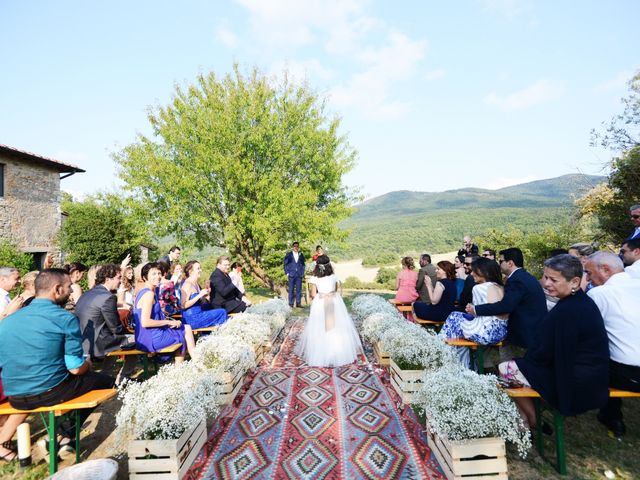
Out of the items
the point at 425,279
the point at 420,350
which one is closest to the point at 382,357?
the point at 420,350

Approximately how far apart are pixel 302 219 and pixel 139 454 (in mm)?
12169

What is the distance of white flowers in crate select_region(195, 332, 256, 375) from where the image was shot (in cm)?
503

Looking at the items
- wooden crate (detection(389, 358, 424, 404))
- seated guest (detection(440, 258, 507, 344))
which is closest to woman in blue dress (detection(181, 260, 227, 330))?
wooden crate (detection(389, 358, 424, 404))

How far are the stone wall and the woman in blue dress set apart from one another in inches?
620

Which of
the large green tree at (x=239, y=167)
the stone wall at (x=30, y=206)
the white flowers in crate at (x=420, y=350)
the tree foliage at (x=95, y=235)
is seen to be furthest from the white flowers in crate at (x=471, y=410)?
the stone wall at (x=30, y=206)

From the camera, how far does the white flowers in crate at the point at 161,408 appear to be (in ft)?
10.9

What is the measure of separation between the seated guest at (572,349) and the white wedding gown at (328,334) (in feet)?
12.5

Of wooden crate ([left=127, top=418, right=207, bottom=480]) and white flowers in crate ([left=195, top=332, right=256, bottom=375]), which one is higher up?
white flowers in crate ([left=195, top=332, right=256, bottom=375])

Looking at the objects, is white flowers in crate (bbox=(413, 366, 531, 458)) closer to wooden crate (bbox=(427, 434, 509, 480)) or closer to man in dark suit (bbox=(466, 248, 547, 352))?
wooden crate (bbox=(427, 434, 509, 480))

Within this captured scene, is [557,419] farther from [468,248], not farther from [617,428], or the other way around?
[468,248]

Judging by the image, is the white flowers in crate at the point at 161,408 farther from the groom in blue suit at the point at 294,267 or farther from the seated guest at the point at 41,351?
the groom in blue suit at the point at 294,267

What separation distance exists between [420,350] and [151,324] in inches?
167

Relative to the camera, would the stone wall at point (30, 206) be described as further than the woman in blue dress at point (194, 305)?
Yes

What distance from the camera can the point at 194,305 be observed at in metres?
7.36
